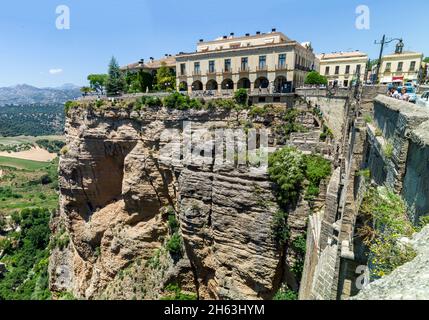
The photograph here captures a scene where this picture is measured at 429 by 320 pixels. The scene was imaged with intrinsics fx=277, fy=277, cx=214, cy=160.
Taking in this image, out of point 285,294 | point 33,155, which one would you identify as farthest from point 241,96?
point 33,155

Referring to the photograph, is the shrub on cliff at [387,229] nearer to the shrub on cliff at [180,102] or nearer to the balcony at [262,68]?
the shrub on cliff at [180,102]

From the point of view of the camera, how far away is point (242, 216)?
17.4 metres

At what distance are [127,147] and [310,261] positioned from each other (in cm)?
1929

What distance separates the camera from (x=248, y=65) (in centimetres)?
2938

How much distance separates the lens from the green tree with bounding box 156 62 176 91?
3419cm

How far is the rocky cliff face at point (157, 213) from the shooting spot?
17.1 metres

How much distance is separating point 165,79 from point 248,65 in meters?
10.7

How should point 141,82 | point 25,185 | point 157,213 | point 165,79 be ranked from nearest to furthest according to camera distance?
point 157,213 < point 165,79 < point 141,82 < point 25,185

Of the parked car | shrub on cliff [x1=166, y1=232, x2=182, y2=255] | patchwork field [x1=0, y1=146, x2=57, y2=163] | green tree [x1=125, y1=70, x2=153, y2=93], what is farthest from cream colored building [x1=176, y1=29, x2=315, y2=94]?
patchwork field [x1=0, y1=146, x2=57, y2=163]

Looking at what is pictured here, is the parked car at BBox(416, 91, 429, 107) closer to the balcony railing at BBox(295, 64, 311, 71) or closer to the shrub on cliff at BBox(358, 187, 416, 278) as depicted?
the shrub on cliff at BBox(358, 187, 416, 278)

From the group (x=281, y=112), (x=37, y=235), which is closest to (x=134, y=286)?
(x=281, y=112)

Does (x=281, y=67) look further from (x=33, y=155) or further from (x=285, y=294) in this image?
(x=33, y=155)

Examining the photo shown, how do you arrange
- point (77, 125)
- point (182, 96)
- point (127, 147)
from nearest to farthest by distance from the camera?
point (182, 96), point (127, 147), point (77, 125)
